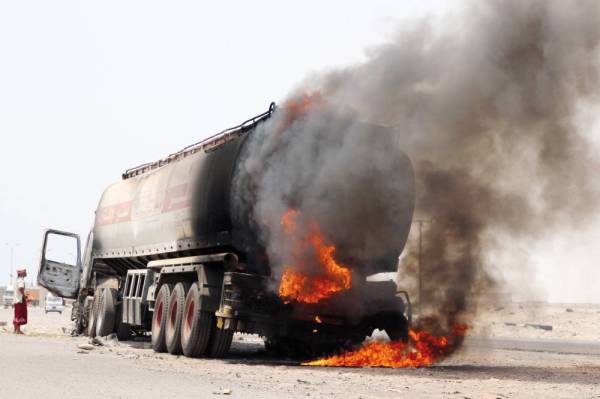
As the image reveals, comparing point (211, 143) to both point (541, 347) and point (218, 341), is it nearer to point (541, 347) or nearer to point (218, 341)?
point (218, 341)

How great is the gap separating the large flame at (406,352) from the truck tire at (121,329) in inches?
352

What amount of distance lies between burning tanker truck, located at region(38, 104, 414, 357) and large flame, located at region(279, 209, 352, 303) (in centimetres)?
2

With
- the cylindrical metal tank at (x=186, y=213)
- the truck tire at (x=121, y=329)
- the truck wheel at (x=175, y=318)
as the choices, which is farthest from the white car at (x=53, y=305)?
the truck wheel at (x=175, y=318)

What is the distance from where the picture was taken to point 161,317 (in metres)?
19.6

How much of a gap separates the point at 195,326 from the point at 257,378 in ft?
13.1

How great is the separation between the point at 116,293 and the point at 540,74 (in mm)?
13536

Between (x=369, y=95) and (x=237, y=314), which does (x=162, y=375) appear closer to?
(x=237, y=314)

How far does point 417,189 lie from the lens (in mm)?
17000

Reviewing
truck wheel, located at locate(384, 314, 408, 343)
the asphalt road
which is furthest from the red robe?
truck wheel, located at locate(384, 314, 408, 343)

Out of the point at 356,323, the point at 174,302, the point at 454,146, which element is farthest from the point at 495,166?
the point at 174,302

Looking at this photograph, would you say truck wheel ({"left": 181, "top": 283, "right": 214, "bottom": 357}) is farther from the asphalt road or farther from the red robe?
the red robe

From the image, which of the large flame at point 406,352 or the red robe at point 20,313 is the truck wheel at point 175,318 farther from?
the red robe at point 20,313

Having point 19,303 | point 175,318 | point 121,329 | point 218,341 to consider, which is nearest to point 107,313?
point 121,329

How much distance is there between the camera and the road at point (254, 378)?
11156 mm
